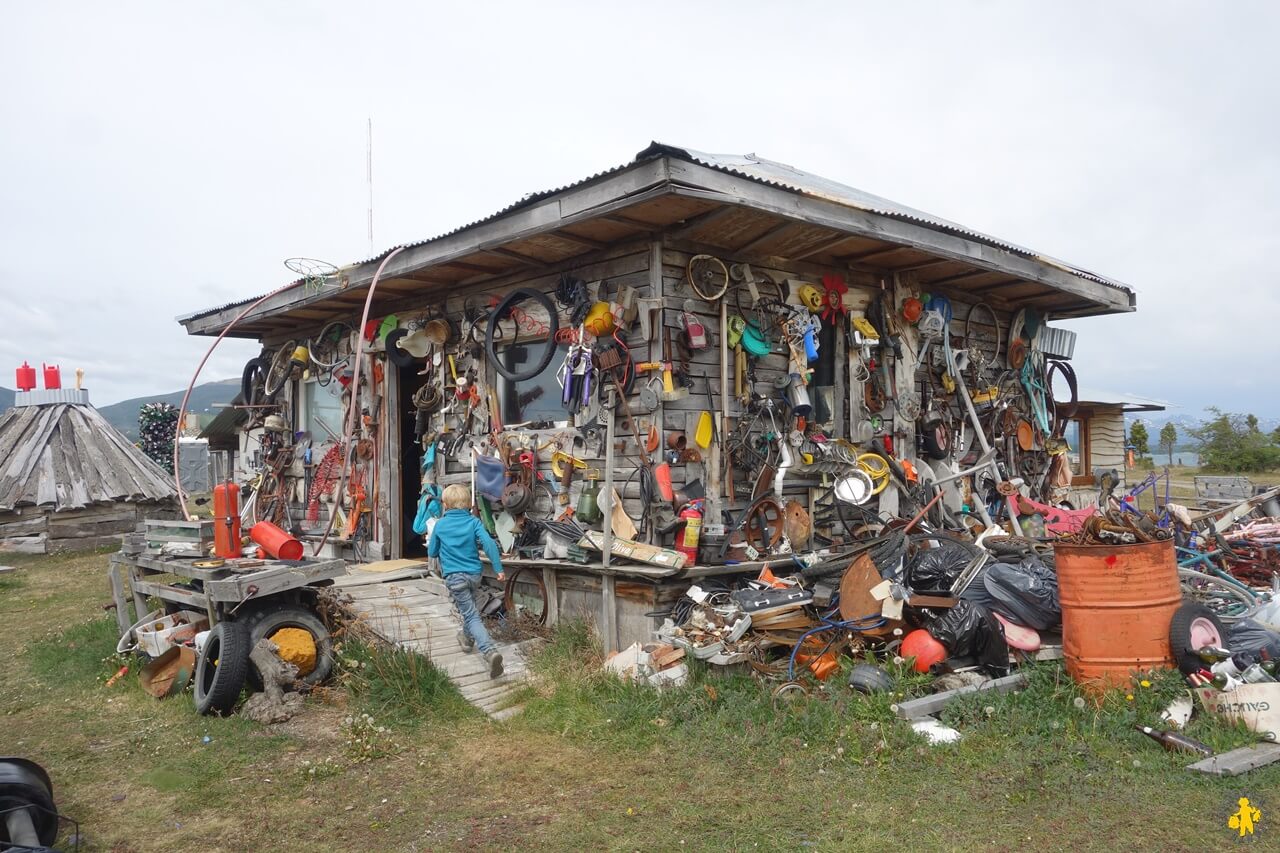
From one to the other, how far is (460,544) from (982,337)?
21.8ft

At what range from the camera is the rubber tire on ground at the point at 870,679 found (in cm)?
533

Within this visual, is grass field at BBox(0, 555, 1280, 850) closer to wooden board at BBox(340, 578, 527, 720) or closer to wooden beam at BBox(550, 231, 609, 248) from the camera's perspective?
wooden board at BBox(340, 578, 527, 720)

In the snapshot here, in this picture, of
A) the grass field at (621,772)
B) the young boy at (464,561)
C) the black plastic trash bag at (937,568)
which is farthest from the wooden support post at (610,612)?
the black plastic trash bag at (937,568)

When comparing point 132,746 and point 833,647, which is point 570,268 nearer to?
point 833,647

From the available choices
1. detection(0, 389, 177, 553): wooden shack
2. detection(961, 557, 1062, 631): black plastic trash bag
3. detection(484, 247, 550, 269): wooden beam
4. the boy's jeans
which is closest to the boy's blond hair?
the boy's jeans

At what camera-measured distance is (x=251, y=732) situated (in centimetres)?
563

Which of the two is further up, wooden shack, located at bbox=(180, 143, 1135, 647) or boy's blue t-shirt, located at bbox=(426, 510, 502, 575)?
wooden shack, located at bbox=(180, 143, 1135, 647)

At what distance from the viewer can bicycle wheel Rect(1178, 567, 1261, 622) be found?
19.7 ft

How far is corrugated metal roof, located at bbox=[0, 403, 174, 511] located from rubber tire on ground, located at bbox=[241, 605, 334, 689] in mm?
10997

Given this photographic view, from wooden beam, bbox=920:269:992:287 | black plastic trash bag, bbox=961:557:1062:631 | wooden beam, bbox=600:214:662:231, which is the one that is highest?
wooden beam, bbox=600:214:662:231

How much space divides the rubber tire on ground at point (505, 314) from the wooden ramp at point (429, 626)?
7.51 ft

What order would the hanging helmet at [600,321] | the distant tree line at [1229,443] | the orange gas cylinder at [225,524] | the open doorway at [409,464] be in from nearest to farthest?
1. the hanging helmet at [600,321]
2. the orange gas cylinder at [225,524]
3. the open doorway at [409,464]
4. the distant tree line at [1229,443]

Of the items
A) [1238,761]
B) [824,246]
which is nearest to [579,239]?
[824,246]

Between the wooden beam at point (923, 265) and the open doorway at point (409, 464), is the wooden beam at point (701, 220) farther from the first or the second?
the open doorway at point (409, 464)
